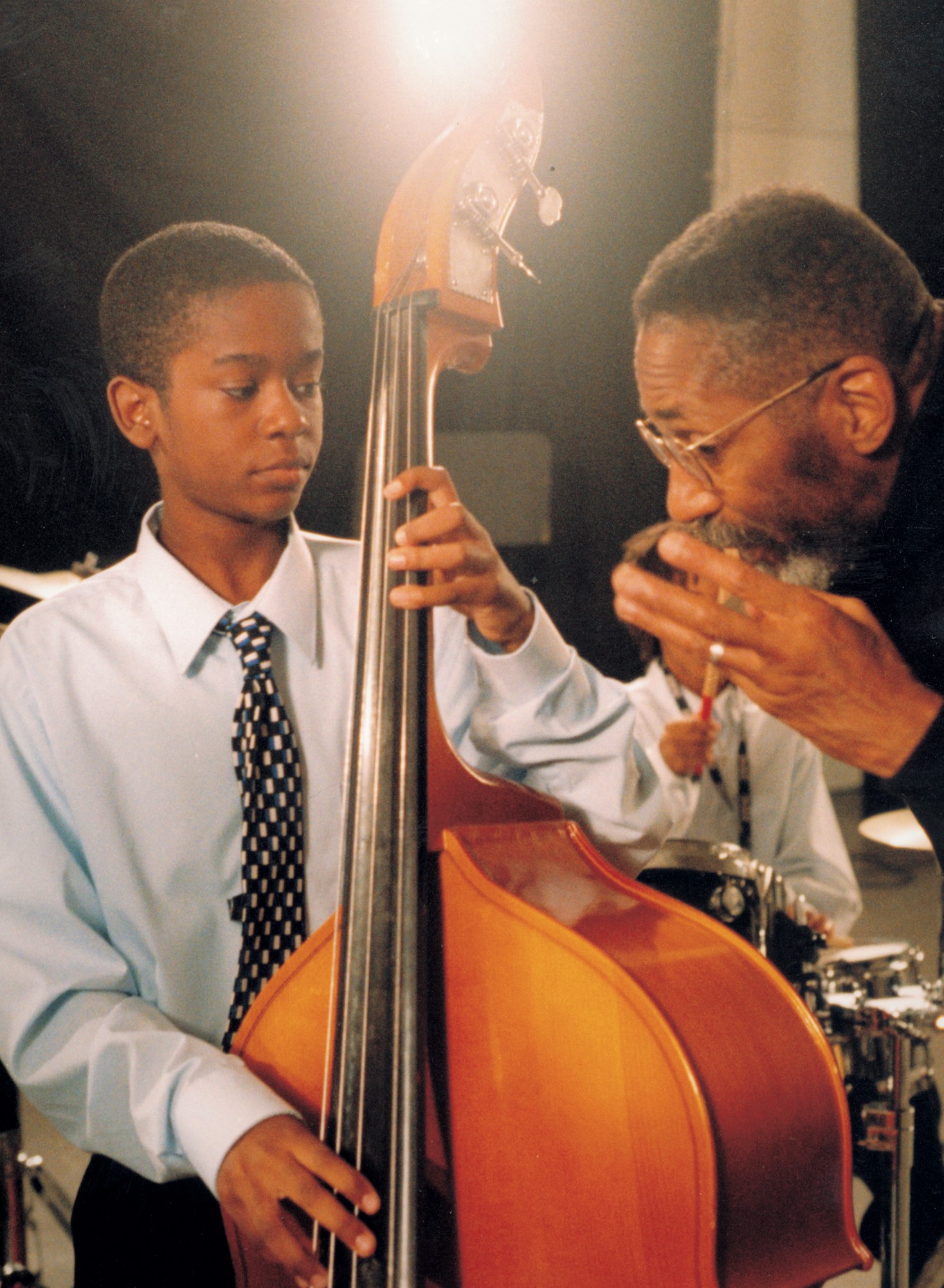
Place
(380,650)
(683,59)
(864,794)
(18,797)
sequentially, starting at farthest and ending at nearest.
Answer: (864,794) → (683,59) → (18,797) → (380,650)

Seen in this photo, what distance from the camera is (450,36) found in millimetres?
1144

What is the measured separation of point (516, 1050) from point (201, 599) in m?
0.55

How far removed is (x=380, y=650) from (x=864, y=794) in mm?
2004

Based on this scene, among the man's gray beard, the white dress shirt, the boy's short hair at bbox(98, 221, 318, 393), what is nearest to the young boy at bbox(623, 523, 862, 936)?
the white dress shirt

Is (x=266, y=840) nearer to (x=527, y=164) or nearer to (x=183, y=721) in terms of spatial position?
(x=183, y=721)

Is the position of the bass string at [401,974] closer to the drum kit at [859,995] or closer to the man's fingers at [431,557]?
the man's fingers at [431,557]

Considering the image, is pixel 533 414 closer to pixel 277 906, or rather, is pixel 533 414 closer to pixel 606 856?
pixel 606 856

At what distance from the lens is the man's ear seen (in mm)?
1183

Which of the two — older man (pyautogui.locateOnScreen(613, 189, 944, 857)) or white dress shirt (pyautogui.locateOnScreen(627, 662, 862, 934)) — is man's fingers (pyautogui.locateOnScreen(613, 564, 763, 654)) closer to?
older man (pyautogui.locateOnScreen(613, 189, 944, 857))

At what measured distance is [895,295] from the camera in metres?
1.20

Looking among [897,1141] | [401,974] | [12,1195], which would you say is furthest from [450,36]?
[897,1141]

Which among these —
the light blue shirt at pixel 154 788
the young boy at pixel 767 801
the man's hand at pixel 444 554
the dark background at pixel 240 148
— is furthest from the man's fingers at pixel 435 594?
the young boy at pixel 767 801

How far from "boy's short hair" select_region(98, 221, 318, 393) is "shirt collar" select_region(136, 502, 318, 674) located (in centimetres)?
17

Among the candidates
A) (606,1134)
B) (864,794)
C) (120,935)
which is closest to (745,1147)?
(606,1134)
